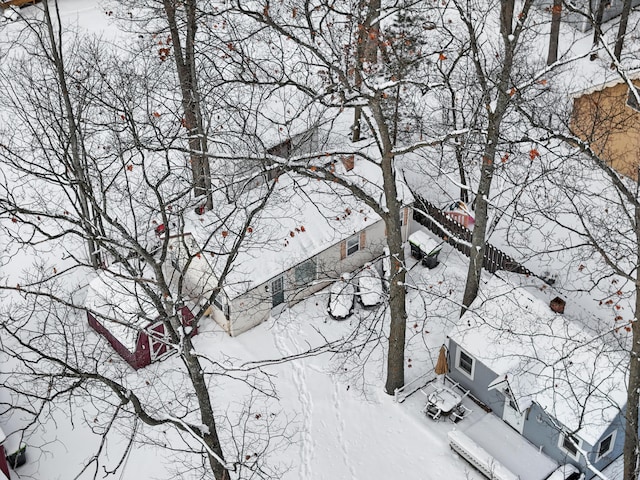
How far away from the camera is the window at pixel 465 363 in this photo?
1994 centimetres

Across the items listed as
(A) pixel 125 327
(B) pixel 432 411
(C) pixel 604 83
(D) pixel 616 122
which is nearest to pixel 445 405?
(B) pixel 432 411

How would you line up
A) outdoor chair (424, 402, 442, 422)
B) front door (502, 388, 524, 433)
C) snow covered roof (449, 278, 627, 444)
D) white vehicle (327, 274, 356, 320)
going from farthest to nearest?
white vehicle (327, 274, 356, 320) < outdoor chair (424, 402, 442, 422) < front door (502, 388, 524, 433) < snow covered roof (449, 278, 627, 444)

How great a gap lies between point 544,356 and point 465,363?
2226mm

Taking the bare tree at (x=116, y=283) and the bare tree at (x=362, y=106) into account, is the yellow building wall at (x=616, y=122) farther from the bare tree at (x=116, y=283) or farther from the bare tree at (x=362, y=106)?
the bare tree at (x=116, y=283)

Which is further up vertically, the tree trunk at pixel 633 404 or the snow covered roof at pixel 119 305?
the snow covered roof at pixel 119 305

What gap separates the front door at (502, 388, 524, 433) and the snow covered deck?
0.17 metres

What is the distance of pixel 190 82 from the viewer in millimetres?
21844

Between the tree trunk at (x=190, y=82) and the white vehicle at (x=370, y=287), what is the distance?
5003 mm

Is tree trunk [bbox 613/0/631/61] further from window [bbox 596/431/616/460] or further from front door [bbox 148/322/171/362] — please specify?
front door [bbox 148/322/171/362]

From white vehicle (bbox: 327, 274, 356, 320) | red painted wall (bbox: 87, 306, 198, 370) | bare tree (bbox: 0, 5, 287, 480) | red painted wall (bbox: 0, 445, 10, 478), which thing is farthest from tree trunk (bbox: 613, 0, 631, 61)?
red painted wall (bbox: 0, 445, 10, 478)

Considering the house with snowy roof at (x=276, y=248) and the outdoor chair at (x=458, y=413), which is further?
the house with snowy roof at (x=276, y=248)

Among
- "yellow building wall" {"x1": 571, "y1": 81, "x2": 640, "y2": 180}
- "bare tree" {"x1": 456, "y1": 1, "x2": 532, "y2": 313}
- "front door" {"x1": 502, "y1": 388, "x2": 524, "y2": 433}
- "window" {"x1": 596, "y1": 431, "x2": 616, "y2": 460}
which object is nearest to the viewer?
"bare tree" {"x1": 456, "y1": 1, "x2": 532, "y2": 313}

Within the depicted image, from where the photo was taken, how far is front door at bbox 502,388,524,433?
19016 mm

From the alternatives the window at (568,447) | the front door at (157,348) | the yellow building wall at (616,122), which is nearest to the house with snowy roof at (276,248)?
the front door at (157,348)
